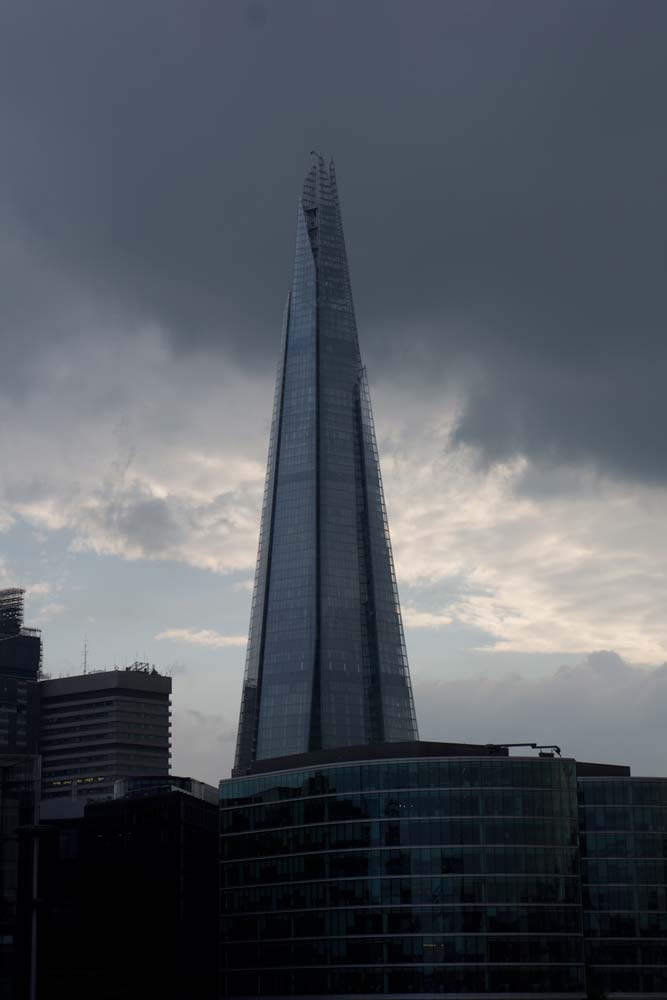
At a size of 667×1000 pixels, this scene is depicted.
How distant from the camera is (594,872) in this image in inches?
7411

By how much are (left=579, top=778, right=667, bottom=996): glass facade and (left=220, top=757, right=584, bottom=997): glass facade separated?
5842 mm

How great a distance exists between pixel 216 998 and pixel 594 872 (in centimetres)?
5007

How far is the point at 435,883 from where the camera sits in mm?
179125

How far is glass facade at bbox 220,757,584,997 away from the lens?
584ft

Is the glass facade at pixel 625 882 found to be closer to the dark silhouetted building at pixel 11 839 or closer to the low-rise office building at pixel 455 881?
the low-rise office building at pixel 455 881

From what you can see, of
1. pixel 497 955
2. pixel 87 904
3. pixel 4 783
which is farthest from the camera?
pixel 87 904

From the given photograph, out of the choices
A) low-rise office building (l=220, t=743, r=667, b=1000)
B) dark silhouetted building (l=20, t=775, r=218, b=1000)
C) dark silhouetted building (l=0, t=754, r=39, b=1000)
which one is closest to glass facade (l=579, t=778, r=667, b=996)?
low-rise office building (l=220, t=743, r=667, b=1000)

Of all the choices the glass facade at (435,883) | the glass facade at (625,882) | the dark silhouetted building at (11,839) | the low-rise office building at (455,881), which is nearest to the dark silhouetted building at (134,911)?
the low-rise office building at (455,881)

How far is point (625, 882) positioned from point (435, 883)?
25330 millimetres

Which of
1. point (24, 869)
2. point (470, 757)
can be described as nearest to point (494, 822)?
point (470, 757)

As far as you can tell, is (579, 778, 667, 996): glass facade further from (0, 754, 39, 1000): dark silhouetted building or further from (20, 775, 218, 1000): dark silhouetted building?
(0, 754, 39, 1000): dark silhouetted building

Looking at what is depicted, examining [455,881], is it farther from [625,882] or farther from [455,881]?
[625,882]

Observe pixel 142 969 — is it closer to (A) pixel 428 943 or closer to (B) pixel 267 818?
(B) pixel 267 818

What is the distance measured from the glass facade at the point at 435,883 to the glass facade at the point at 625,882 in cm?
584
